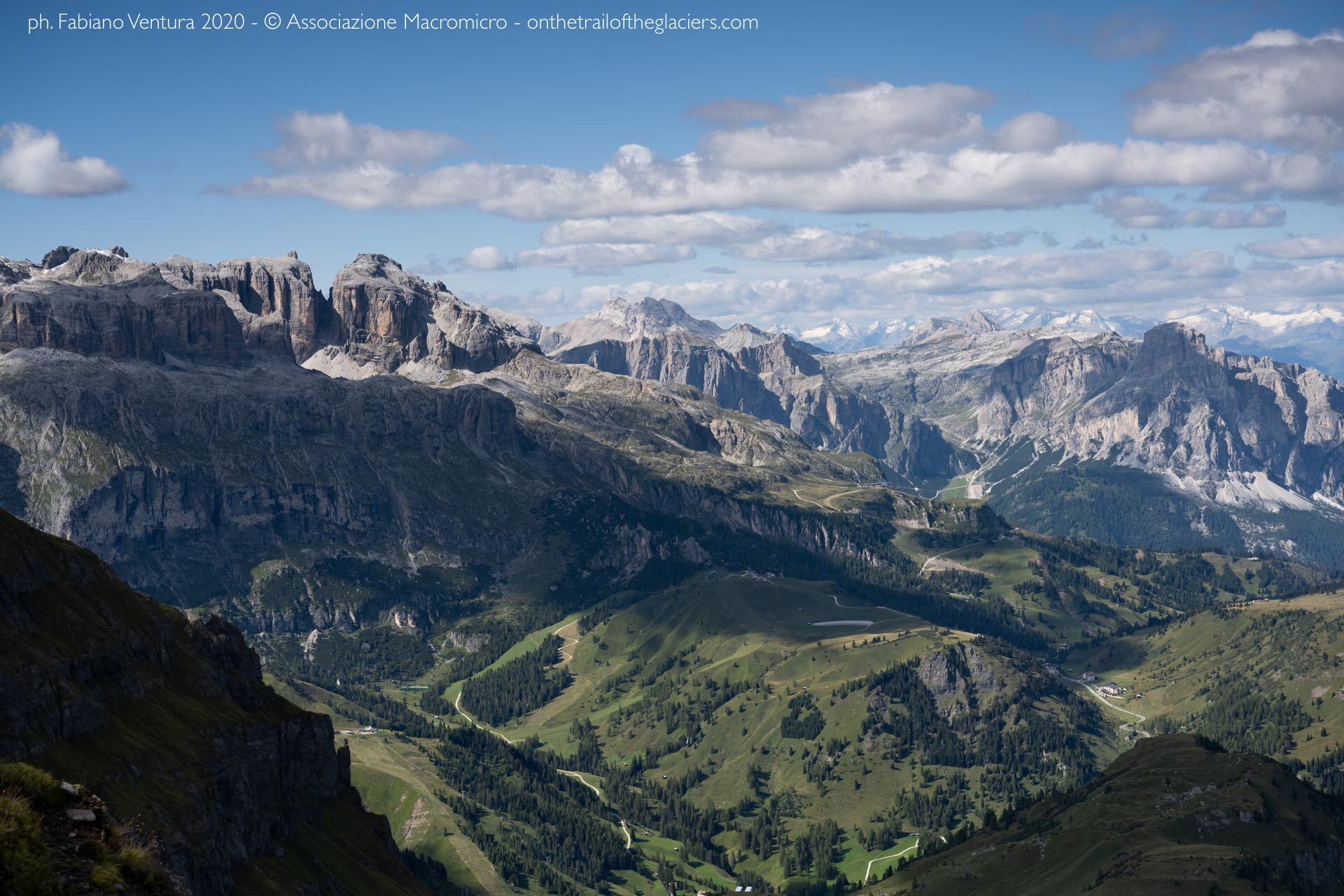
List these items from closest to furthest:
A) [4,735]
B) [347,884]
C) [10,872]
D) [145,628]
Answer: [10,872] < [4,735] < [145,628] < [347,884]

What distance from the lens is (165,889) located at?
42688 mm

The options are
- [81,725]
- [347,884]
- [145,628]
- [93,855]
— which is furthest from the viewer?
[347,884]

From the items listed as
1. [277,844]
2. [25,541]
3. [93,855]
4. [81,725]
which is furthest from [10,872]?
[277,844]

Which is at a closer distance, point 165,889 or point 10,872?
point 10,872

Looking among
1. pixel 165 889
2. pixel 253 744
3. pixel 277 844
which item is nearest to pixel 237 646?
pixel 253 744

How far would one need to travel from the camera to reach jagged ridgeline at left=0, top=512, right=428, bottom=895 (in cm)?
12788

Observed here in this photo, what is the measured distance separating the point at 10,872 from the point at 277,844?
144325 mm

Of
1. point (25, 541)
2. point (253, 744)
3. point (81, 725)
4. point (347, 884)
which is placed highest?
point (25, 541)

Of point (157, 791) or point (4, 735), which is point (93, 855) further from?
point (157, 791)

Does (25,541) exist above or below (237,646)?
above

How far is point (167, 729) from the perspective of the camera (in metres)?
151

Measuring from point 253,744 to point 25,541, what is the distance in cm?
4462

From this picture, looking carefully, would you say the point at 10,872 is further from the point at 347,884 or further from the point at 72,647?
the point at 347,884

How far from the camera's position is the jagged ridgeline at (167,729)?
128m
